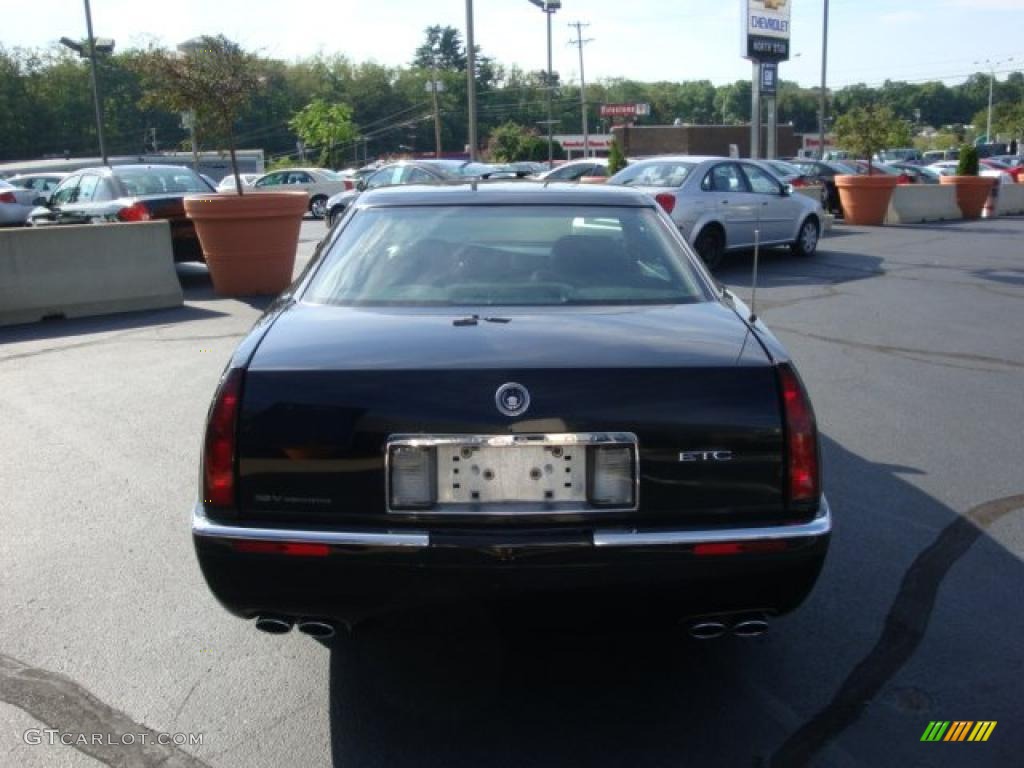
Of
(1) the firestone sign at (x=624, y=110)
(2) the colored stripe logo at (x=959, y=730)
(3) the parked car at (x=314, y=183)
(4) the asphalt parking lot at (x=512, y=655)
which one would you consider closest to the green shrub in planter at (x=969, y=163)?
(3) the parked car at (x=314, y=183)

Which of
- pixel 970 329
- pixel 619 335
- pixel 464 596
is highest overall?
pixel 619 335

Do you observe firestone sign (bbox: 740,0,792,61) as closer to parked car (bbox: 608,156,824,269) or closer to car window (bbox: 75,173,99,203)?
parked car (bbox: 608,156,824,269)

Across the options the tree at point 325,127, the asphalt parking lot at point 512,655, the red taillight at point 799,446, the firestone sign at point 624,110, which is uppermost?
the firestone sign at point 624,110

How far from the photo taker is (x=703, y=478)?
285 centimetres

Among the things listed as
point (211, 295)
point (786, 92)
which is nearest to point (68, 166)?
point (211, 295)

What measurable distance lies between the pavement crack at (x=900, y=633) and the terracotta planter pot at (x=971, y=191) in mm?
21895

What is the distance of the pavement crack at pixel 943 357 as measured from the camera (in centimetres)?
826

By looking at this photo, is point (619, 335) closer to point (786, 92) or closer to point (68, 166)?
point (68, 166)

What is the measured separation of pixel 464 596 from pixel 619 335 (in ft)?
3.05

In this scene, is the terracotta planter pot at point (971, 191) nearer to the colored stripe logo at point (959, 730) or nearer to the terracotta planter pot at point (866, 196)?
the terracotta planter pot at point (866, 196)

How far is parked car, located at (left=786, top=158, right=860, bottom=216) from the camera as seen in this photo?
2388 centimetres

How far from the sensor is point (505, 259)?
398 centimetres

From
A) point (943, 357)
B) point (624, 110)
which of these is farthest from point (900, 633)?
point (624, 110)

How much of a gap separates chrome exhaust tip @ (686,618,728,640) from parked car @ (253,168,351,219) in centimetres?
2754
